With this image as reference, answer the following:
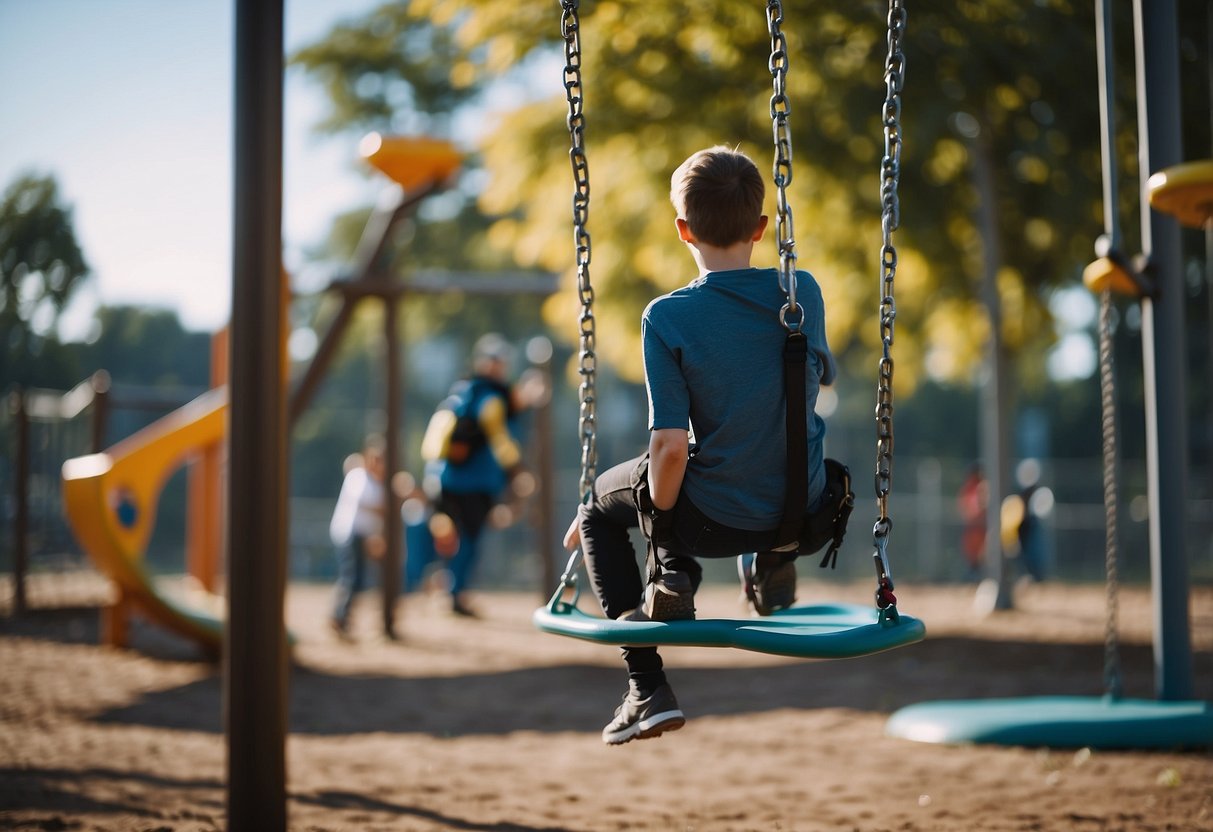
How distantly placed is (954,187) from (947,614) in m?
4.11

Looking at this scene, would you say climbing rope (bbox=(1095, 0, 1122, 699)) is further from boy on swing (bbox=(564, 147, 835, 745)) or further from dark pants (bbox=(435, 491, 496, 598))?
dark pants (bbox=(435, 491, 496, 598))

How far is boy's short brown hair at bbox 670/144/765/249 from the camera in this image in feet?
9.92

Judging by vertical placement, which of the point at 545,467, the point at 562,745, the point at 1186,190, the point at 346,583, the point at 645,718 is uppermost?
the point at 1186,190

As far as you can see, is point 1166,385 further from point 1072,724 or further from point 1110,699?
point 1072,724

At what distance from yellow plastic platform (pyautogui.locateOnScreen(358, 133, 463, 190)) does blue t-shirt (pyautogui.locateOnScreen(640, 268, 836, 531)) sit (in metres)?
6.96

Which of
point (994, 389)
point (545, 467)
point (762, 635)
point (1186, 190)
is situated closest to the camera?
point (762, 635)

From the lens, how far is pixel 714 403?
2.97 metres

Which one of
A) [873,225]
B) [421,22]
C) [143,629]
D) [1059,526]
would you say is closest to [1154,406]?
[873,225]

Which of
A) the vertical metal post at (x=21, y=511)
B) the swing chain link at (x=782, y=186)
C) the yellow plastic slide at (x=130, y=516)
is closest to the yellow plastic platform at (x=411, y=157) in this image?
the yellow plastic slide at (x=130, y=516)

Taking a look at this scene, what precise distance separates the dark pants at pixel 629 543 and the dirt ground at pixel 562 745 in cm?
130

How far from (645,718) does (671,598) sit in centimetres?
40

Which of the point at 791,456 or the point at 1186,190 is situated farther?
the point at 1186,190

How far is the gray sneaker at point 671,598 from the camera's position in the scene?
9.58 feet

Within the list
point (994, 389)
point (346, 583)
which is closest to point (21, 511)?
point (346, 583)
